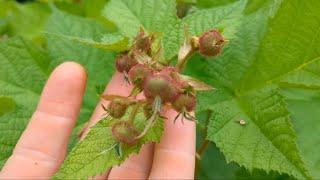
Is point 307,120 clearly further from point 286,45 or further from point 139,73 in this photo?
point 139,73

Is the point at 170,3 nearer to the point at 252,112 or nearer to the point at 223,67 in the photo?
the point at 223,67

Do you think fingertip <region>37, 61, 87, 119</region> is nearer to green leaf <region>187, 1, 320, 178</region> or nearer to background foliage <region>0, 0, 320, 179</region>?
background foliage <region>0, 0, 320, 179</region>

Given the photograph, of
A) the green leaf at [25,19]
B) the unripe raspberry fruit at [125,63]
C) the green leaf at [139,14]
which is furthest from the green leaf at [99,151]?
the green leaf at [25,19]

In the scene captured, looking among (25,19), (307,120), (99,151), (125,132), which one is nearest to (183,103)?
(125,132)

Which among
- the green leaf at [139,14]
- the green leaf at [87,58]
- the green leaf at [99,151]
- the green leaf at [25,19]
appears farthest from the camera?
the green leaf at [25,19]

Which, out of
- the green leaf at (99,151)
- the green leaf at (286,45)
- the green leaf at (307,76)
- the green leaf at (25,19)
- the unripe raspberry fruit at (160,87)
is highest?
the green leaf at (25,19)

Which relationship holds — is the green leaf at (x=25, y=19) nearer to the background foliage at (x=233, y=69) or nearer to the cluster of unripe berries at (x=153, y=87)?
the background foliage at (x=233, y=69)
